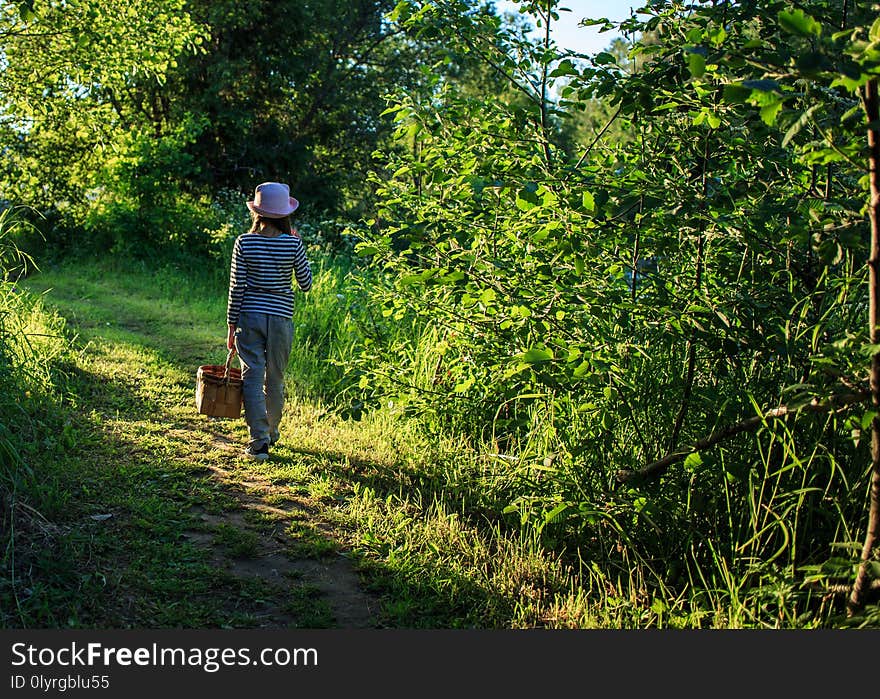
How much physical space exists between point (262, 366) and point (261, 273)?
27.2 inches

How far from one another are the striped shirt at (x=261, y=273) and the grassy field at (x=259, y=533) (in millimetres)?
1058

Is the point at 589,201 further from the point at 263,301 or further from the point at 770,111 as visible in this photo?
the point at 263,301

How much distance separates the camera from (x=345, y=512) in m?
5.14

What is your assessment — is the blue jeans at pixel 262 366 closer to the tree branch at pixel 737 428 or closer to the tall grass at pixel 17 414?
the tall grass at pixel 17 414

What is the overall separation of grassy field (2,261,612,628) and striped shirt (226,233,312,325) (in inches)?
41.7

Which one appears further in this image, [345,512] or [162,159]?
[162,159]

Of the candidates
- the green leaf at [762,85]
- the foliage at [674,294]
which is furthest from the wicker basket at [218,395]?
the green leaf at [762,85]

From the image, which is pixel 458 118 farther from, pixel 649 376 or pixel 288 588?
pixel 288 588

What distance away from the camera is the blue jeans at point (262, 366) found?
6.18m

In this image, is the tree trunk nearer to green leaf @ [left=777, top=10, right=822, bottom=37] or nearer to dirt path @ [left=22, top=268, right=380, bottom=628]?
green leaf @ [left=777, top=10, right=822, bottom=37]

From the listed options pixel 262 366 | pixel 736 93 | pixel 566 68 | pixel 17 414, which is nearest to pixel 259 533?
pixel 262 366

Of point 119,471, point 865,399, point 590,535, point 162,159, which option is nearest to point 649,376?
point 590,535

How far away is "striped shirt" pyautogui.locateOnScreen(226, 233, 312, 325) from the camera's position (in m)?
6.19

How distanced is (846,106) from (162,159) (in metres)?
15.0
